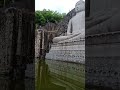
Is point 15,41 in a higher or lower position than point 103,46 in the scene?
higher

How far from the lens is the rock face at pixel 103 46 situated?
3.64m

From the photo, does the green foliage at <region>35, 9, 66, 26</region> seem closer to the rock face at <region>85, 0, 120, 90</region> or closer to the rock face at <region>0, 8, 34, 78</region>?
the rock face at <region>0, 8, 34, 78</region>

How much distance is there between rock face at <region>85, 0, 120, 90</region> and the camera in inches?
143

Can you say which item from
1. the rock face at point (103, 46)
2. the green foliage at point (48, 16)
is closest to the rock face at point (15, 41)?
the rock face at point (103, 46)

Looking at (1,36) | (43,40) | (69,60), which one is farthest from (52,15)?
(1,36)

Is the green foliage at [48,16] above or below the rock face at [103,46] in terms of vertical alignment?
above

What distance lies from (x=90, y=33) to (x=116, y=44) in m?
0.63

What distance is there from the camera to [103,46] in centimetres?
392

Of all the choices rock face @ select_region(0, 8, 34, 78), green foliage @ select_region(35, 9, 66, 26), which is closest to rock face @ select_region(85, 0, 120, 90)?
rock face @ select_region(0, 8, 34, 78)

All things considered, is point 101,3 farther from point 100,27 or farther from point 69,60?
point 69,60

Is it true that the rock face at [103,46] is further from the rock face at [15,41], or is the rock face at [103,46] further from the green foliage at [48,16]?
the green foliage at [48,16]

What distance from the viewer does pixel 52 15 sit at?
25859mm

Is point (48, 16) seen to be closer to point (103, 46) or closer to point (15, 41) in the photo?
point (15, 41)

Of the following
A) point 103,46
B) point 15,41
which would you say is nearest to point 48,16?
point 15,41
